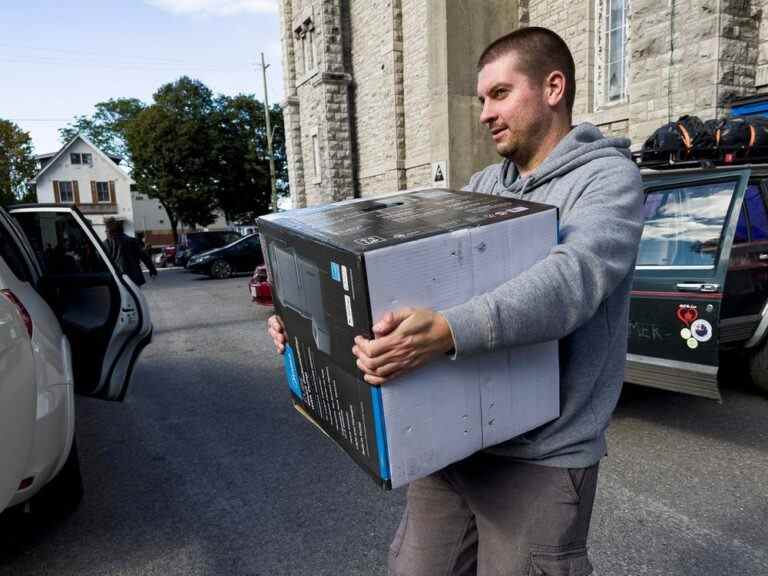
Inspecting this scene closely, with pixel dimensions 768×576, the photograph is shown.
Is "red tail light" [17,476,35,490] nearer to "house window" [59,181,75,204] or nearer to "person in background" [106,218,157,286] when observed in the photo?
"person in background" [106,218,157,286]

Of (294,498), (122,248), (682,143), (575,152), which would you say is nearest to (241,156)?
(122,248)

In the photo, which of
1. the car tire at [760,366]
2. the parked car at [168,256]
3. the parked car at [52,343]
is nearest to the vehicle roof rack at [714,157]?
the car tire at [760,366]

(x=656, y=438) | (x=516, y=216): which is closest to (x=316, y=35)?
(x=656, y=438)

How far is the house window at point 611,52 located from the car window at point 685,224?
7.40 meters

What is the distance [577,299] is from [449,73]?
11797mm

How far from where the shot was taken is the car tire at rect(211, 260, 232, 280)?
18.3 m

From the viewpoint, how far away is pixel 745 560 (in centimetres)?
248

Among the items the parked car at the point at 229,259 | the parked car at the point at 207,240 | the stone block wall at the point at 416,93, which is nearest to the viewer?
the stone block wall at the point at 416,93

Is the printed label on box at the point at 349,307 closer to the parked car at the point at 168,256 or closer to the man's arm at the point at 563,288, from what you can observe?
the man's arm at the point at 563,288

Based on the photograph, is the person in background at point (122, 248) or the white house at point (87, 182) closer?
the person in background at point (122, 248)

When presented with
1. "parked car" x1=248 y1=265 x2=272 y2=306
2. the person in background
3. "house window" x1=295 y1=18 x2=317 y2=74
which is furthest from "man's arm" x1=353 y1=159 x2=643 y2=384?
"house window" x1=295 y1=18 x2=317 y2=74

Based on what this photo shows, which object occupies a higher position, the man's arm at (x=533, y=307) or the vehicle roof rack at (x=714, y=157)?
the vehicle roof rack at (x=714, y=157)

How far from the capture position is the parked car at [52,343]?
2.33 meters

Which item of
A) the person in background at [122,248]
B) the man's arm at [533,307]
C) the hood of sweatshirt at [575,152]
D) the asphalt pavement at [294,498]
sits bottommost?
the asphalt pavement at [294,498]
